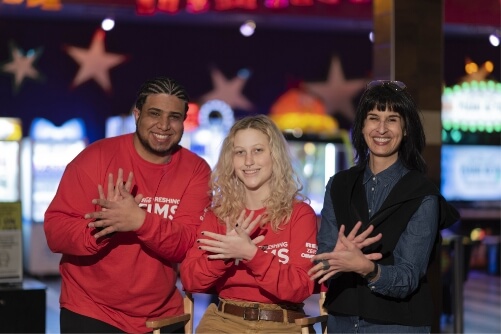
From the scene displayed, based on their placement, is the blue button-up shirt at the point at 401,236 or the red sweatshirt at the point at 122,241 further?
the red sweatshirt at the point at 122,241

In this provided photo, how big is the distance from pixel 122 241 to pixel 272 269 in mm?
694

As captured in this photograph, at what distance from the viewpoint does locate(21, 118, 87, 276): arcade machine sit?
1007 cm

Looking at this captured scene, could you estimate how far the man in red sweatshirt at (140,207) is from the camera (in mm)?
3275

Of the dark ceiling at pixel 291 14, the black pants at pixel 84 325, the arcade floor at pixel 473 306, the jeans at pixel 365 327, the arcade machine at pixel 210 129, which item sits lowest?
the arcade floor at pixel 473 306

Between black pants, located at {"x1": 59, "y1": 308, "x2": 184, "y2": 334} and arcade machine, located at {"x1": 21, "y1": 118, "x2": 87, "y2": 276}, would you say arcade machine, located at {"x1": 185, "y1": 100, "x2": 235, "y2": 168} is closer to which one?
arcade machine, located at {"x1": 21, "y1": 118, "x2": 87, "y2": 276}

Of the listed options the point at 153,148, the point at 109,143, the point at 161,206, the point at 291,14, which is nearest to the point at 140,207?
the point at 161,206

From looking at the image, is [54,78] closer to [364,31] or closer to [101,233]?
[364,31]

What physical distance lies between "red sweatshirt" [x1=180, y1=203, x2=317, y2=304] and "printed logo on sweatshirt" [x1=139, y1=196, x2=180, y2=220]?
188 mm

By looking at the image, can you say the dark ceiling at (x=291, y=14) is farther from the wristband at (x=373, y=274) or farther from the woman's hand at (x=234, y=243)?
the wristband at (x=373, y=274)

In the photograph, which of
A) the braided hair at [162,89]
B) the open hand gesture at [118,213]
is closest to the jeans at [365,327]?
the open hand gesture at [118,213]

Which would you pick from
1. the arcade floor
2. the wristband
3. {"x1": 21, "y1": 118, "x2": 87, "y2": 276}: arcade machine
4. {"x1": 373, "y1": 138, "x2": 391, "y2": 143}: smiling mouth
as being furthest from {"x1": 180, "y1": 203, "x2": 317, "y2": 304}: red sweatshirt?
{"x1": 21, "y1": 118, "x2": 87, "y2": 276}: arcade machine

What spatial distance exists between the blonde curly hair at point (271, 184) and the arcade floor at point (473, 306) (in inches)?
163

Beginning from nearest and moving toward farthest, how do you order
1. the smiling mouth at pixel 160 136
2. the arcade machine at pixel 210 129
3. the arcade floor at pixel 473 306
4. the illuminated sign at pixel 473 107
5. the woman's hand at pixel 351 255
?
the woman's hand at pixel 351 255 → the smiling mouth at pixel 160 136 → the arcade floor at pixel 473 306 → the arcade machine at pixel 210 129 → the illuminated sign at pixel 473 107

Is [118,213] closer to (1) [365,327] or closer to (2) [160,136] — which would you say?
(2) [160,136]
